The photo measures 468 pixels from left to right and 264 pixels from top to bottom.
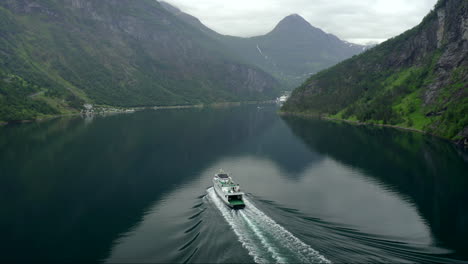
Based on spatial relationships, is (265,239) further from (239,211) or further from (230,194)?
(230,194)

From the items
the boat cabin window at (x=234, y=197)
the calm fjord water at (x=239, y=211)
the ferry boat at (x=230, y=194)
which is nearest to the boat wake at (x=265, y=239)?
the calm fjord water at (x=239, y=211)

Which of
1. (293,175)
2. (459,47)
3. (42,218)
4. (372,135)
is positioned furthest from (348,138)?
(42,218)

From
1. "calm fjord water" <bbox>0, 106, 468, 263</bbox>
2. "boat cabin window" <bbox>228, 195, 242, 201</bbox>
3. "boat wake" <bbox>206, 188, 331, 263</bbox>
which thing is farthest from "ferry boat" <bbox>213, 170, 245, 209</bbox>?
"calm fjord water" <bbox>0, 106, 468, 263</bbox>

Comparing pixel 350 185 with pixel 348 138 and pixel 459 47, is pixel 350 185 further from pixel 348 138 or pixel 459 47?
pixel 459 47

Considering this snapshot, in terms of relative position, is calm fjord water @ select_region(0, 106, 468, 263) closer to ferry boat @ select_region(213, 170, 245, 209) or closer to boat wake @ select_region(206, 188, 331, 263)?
boat wake @ select_region(206, 188, 331, 263)

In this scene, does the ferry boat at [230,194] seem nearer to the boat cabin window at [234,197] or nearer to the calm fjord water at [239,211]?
the boat cabin window at [234,197]
